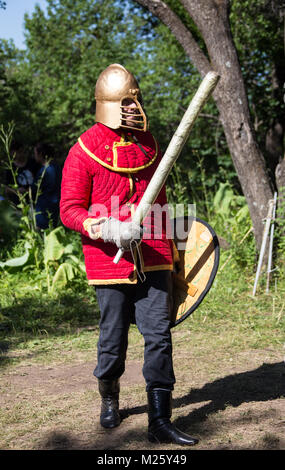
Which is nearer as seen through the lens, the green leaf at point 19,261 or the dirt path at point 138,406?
the dirt path at point 138,406

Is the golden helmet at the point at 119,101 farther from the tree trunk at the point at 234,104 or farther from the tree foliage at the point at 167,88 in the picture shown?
the tree foliage at the point at 167,88

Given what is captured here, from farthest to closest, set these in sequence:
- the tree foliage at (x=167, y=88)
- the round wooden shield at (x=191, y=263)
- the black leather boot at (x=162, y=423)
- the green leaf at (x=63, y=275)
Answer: the tree foliage at (x=167, y=88) → the green leaf at (x=63, y=275) → the round wooden shield at (x=191, y=263) → the black leather boot at (x=162, y=423)

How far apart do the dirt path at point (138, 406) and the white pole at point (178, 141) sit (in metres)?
1.10

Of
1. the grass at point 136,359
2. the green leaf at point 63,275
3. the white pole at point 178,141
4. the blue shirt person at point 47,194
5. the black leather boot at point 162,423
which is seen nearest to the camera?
the white pole at point 178,141

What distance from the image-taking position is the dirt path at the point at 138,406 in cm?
297

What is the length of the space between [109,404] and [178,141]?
1430 millimetres

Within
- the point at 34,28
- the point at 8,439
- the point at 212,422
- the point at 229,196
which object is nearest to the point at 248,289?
the point at 229,196

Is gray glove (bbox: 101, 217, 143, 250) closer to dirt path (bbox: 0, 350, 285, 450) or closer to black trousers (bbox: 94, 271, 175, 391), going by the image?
black trousers (bbox: 94, 271, 175, 391)

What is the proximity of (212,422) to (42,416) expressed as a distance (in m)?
0.94

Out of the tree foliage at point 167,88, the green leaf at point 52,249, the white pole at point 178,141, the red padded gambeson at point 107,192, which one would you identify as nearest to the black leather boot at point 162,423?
the red padded gambeson at point 107,192

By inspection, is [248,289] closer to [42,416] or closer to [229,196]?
[229,196]

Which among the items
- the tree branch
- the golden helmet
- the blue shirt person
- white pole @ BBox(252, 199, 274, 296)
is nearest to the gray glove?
the golden helmet

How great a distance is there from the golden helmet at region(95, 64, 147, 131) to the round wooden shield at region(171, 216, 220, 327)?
2.10 feet
